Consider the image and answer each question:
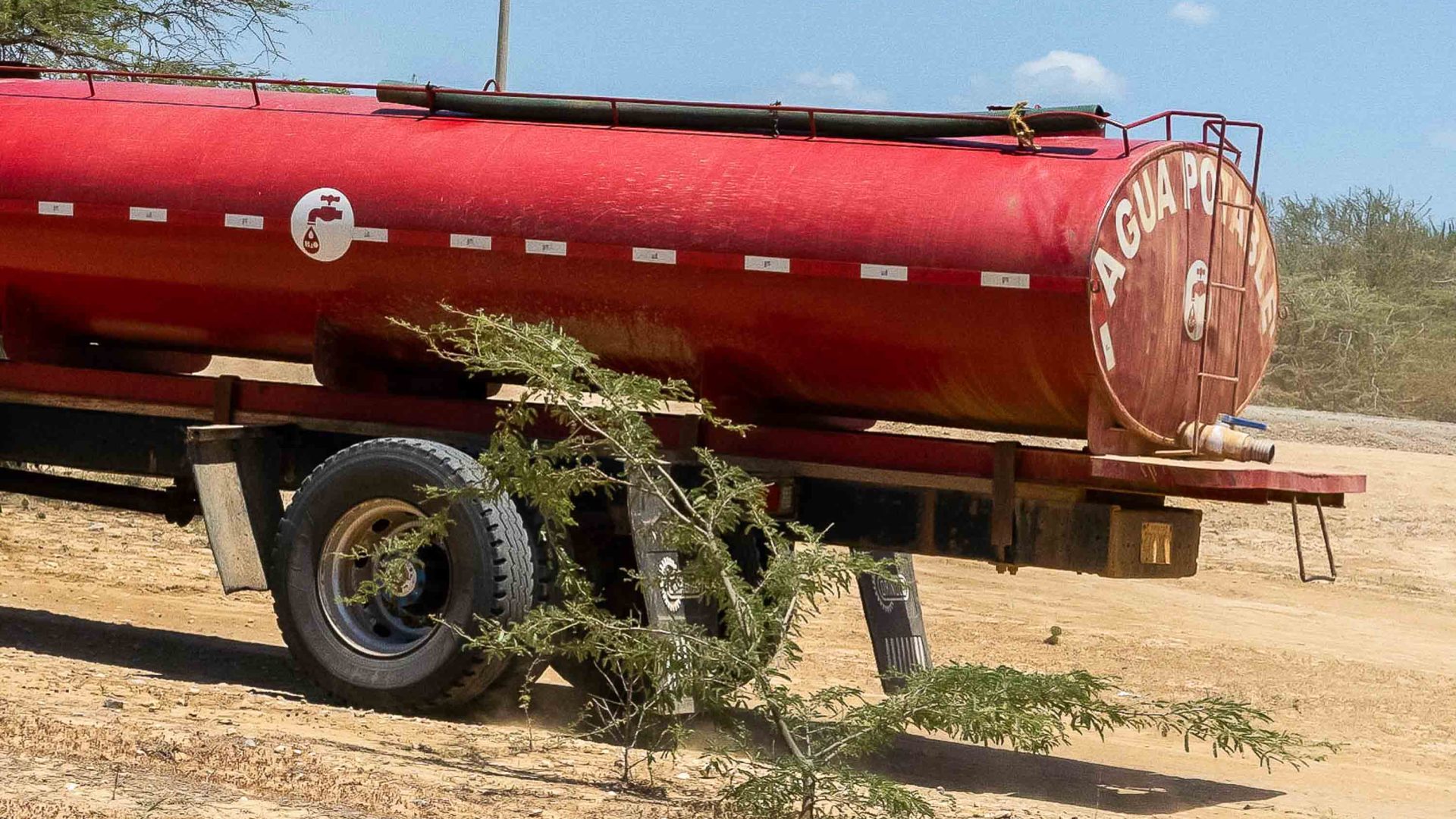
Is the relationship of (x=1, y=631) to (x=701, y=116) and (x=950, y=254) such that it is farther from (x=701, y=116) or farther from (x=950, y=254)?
(x=950, y=254)

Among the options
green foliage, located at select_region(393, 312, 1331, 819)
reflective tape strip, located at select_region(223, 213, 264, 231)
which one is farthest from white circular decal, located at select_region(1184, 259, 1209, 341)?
reflective tape strip, located at select_region(223, 213, 264, 231)

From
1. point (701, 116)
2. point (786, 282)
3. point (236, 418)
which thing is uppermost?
point (701, 116)

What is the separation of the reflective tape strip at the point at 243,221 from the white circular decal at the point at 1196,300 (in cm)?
402

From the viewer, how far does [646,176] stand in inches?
303

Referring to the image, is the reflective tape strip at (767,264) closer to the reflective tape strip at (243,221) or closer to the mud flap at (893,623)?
the mud flap at (893,623)

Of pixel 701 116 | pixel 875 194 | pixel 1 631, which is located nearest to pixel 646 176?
pixel 701 116

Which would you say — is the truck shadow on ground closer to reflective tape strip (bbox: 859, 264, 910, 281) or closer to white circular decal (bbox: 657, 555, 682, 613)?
white circular decal (bbox: 657, 555, 682, 613)

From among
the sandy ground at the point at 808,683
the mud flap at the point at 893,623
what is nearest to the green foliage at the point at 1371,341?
the sandy ground at the point at 808,683

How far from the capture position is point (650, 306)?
304 inches

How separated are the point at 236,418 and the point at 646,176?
2400 millimetres

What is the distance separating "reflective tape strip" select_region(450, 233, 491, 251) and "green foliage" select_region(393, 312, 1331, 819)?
1185 mm

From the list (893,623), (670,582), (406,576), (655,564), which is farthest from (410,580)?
(893,623)

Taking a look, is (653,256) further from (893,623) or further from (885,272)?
(893,623)

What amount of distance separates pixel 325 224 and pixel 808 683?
11.2 ft
